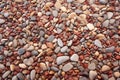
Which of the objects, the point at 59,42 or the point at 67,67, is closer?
the point at 67,67

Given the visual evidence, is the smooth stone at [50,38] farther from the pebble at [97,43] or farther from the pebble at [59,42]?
the pebble at [97,43]

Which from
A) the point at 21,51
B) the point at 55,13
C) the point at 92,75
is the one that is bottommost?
the point at 92,75

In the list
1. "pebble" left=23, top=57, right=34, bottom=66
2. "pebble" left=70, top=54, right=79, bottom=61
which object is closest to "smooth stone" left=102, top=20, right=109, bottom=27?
"pebble" left=70, top=54, right=79, bottom=61

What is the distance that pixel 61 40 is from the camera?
1.81m

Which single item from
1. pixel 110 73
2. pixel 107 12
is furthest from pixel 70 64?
pixel 107 12

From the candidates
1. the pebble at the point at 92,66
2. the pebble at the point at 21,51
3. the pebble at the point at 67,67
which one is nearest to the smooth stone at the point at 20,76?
the pebble at the point at 21,51

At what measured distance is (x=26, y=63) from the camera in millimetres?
1758

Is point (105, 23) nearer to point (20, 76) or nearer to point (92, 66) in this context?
point (92, 66)

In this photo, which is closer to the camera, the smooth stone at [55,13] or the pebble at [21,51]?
the pebble at [21,51]

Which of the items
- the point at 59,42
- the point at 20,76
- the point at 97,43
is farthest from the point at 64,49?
the point at 20,76

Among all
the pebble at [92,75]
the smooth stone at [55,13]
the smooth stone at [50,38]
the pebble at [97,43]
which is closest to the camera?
the pebble at [92,75]

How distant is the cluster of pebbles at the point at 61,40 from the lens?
1.67m

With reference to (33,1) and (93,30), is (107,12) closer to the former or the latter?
(93,30)

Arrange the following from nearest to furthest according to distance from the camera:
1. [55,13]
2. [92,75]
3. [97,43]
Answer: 1. [92,75]
2. [97,43]
3. [55,13]
